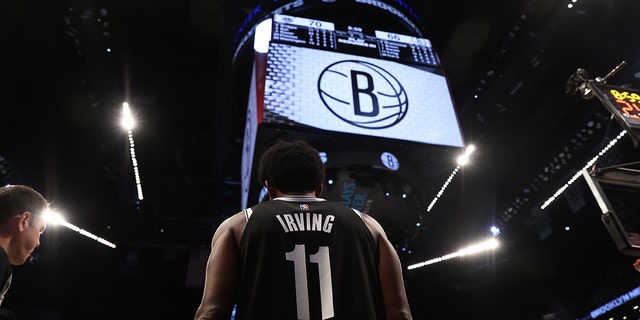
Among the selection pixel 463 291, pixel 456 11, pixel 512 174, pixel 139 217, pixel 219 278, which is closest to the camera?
pixel 219 278

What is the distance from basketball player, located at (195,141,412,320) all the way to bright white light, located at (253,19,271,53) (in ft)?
11.5

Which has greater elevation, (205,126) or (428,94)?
(205,126)

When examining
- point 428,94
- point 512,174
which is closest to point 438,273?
point 512,174

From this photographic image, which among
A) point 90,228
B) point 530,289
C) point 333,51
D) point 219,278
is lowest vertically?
point 219,278

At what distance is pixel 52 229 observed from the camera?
35.9ft

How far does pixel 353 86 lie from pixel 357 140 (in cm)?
72

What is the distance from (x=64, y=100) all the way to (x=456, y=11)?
23.2ft

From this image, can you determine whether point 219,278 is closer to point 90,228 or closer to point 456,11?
point 456,11

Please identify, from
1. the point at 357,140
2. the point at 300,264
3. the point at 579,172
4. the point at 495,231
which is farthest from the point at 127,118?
the point at 495,231

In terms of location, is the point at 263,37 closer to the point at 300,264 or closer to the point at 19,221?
the point at 19,221

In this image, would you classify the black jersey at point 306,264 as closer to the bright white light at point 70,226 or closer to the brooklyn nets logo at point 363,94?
the brooklyn nets logo at point 363,94

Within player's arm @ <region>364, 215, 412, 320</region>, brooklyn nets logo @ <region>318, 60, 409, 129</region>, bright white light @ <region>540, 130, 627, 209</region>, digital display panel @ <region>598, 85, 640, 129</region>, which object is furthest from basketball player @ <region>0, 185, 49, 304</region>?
bright white light @ <region>540, 130, 627, 209</region>

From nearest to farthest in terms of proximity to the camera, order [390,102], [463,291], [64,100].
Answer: [390,102] < [64,100] < [463,291]

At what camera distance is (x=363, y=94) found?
480 cm
